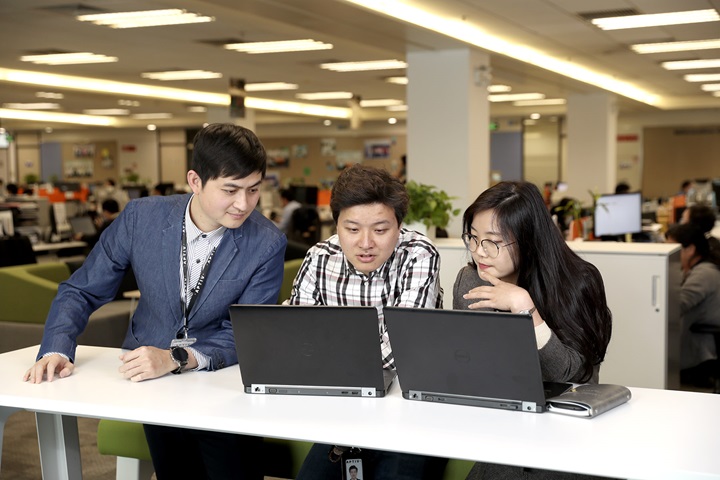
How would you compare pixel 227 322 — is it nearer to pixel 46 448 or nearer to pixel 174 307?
pixel 174 307

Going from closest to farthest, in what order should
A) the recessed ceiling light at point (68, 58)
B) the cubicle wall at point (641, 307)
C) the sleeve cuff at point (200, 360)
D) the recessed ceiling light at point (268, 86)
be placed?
the sleeve cuff at point (200, 360)
the cubicle wall at point (641, 307)
the recessed ceiling light at point (68, 58)
the recessed ceiling light at point (268, 86)

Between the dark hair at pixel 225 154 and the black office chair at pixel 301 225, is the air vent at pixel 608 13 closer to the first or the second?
the black office chair at pixel 301 225

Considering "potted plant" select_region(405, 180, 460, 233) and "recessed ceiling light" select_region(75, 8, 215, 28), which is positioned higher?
"recessed ceiling light" select_region(75, 8, 215, 28)

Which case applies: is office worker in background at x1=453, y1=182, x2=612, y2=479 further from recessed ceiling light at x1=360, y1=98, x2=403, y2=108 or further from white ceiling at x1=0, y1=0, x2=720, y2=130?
recessed ceiling light at x1=360, y1=98, x2=403, y2=108

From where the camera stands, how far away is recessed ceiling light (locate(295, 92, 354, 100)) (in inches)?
666

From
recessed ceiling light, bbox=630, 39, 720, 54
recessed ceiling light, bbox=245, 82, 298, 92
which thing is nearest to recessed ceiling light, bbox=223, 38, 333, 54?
recessed ceiling light, bbox=630, 39, 720, 54

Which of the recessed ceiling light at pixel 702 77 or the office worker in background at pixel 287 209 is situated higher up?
the recessed ceiling light at pixel 702 77

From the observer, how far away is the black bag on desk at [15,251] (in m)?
7.94

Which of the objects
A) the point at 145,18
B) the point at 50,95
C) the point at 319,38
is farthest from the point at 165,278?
the point at 50,95

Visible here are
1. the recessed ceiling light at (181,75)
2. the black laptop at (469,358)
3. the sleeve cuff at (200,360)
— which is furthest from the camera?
the recessed ceiling light at (181,75)

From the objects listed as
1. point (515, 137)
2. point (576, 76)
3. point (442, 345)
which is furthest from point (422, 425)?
point (515, 137)

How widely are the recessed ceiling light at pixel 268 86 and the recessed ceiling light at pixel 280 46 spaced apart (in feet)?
14.0

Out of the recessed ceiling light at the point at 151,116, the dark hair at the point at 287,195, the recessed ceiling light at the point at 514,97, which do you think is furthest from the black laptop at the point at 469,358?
the recessed ceiling light at the point at 151,116

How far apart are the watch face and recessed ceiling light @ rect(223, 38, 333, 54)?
25.5ft
